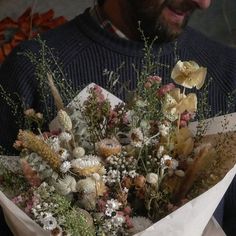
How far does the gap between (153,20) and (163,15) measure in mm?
32

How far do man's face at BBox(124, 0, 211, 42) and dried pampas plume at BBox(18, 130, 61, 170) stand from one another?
1.69ft

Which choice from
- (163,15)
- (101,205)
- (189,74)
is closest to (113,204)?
(101,205)

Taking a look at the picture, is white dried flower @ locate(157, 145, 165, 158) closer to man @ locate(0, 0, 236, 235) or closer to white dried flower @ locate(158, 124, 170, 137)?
white dried flower @ locate(158, 124, 170, 137)

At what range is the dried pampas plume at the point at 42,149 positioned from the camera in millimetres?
960

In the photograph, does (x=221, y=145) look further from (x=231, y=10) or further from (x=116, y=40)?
(x=231, y=10)

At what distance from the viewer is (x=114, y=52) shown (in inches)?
58.8

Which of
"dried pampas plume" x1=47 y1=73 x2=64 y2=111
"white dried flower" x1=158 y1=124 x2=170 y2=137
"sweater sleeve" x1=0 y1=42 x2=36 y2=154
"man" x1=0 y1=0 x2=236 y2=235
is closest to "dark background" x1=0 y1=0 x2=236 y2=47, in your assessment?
"man" x1=0 y1=0 x2=236 y2=235

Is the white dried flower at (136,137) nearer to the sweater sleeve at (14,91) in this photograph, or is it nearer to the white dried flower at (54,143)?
the white dried flower at (54,143)

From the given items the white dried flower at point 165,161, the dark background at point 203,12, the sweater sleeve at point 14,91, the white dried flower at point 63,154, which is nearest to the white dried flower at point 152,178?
the white dried flower at point 165,161

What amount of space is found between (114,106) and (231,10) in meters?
1.51

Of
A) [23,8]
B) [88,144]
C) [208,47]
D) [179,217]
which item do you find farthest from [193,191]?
[23,8]

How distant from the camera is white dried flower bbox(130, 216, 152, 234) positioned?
38.0 inches

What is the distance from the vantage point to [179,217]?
96 cm

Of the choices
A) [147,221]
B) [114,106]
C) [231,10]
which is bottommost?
[231,10]
